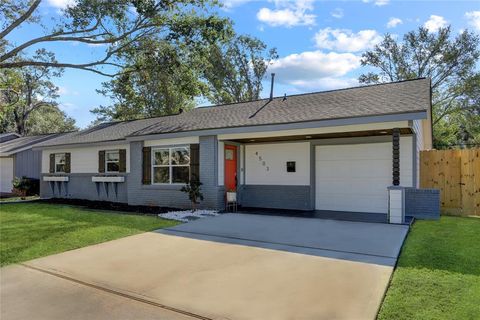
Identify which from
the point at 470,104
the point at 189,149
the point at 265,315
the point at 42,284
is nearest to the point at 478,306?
the point at 265,315

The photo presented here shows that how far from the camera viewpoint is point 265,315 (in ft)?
12.3

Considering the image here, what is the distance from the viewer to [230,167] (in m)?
12.4

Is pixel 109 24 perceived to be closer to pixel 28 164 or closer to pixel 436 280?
pixel 28 164

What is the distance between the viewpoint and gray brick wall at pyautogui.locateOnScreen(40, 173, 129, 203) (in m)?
15.0

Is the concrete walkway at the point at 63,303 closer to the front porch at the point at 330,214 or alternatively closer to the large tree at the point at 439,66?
the front porch at the point at 330,214

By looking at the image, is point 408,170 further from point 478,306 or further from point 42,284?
point 42,284

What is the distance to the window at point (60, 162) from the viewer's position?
17672 mm

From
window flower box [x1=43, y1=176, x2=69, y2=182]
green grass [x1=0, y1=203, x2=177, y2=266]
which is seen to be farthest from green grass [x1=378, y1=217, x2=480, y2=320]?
window flower box [x1=43, y1=176, x2=69, y2=182]

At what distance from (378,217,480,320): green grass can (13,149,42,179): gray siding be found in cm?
2069

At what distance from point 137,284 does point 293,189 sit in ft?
25.9

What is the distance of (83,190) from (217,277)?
13.5m

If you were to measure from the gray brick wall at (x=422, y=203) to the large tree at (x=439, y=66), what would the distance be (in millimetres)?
19790

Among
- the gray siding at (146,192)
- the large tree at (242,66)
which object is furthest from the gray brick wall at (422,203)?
the large tree at (242,66)

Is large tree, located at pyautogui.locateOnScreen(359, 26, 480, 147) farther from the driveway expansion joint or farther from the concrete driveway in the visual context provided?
the driveway expansion joint
